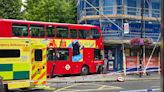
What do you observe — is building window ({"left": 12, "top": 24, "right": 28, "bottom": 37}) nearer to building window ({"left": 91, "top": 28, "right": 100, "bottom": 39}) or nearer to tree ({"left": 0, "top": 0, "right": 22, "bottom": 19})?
building window ({"left": 91, "top": 28, "right": 100, "bottom": 39})

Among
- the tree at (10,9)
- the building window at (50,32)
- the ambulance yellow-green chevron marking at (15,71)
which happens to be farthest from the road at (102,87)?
the tree at (10,9)

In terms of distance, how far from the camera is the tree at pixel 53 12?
1574 inches

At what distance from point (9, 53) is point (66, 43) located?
33.8 ft

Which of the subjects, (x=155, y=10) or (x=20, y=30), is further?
(x=155, y=10)

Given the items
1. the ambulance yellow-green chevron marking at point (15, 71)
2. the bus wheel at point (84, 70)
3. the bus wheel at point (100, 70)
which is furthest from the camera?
the bus wheel at point (100, 70)

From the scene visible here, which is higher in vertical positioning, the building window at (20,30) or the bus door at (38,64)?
the building window at (20,30)

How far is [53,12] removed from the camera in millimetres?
40000

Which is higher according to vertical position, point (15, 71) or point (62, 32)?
point (62, 32)

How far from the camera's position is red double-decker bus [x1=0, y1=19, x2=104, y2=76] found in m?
24.1

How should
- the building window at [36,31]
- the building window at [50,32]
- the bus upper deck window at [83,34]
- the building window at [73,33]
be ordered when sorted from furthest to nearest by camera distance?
the bus upper deck window at [83,34] < the building window at [73,33] < the building window at [50,32] < the building window at [36,31]

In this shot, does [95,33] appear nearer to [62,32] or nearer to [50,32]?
[62,32]

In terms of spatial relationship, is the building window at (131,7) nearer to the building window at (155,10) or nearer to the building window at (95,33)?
the building window at (155,10)

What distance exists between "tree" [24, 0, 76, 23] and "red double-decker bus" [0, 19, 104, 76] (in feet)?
37.7

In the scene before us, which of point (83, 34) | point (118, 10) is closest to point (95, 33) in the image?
point (83, 34)
